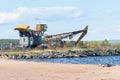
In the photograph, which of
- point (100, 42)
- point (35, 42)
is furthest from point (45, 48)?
point (100, 42)

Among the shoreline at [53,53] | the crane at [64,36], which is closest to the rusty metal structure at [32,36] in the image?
the crane at [64,36]

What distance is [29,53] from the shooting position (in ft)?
342

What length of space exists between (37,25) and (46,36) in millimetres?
7571

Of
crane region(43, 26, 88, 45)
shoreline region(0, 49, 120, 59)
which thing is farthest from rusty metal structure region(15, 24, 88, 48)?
shoreline region(0, 49, 120, 59)

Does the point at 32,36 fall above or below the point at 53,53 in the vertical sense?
above

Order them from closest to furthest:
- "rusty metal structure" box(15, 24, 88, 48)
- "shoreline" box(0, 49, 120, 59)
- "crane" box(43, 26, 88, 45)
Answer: "shoreline" box(0, 49, 120, 59)
"rusty metal structure" box(15, 24, 88, 48)
"crane" box(43, 26, 88, 45)

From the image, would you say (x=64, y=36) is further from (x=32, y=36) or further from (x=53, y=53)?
(x=53, y=53)

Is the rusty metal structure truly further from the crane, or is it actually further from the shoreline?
the shoreline

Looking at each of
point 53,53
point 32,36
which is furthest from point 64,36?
point 53,53

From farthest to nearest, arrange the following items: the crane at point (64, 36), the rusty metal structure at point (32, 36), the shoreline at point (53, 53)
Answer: the crane at point (64, 36) → the rusty metal structure at point (32, 36) → the shoreline at point (53, 53)

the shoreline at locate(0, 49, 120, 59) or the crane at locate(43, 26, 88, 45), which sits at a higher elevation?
the crane at locate(43, 26, 88, 45)

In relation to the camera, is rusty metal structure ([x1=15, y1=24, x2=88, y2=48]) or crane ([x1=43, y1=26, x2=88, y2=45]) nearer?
rusty metal structure ([x1=15, y1=24, x2=88, y2=48])

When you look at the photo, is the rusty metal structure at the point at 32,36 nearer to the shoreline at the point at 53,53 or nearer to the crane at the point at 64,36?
the crane at the point at 64,36

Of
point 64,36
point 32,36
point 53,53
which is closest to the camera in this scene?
point 53,53
